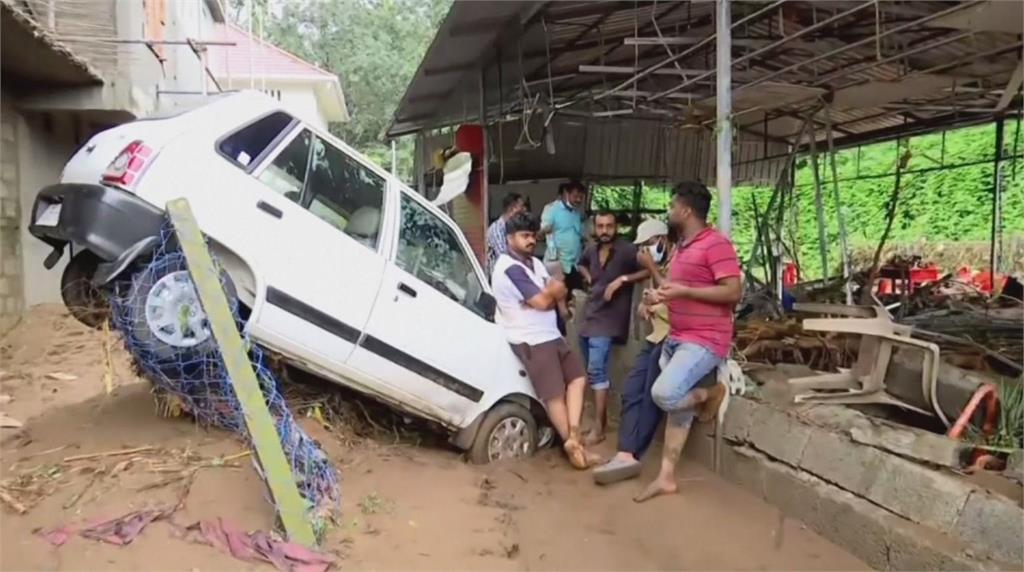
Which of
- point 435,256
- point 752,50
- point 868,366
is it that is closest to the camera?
point 868,366

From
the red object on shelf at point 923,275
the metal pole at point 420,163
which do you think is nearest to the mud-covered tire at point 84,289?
the red object on shelf at point 923,275

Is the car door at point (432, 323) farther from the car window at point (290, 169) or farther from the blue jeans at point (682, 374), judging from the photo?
the blue jeans at point (682, 374)

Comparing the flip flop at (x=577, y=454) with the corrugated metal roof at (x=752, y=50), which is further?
the corrugated metal roof at (x=752, y=50)

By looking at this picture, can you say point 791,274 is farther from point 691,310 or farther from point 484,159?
point 691,310

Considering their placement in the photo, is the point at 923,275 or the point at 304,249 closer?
the point at 304,249

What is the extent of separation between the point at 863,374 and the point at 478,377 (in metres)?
2.38

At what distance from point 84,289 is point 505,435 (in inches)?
110

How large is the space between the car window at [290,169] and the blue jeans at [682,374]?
2.31m

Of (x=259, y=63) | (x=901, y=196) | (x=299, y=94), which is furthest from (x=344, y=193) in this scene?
(x=299, y=94)

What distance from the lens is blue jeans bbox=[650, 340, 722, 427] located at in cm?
451

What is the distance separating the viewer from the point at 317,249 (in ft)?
14.7

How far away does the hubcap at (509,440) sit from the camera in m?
5.48

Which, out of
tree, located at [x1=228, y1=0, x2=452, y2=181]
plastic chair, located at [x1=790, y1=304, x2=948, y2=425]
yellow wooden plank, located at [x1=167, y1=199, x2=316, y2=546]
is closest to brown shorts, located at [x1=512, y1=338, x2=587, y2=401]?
plastic chair, located at [x1=790, y1=304, x2=948, y2=425]

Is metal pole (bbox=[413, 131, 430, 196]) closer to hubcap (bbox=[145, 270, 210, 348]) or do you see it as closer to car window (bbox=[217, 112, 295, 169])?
car window (bbox=[217, 112, 295, 169])
